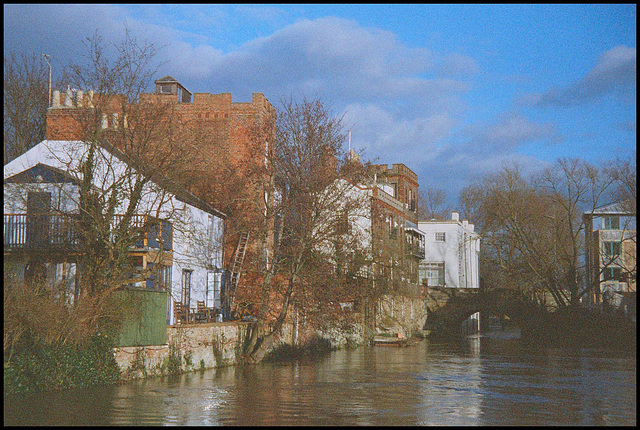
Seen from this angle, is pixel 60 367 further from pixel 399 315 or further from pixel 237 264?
pixel 399 315

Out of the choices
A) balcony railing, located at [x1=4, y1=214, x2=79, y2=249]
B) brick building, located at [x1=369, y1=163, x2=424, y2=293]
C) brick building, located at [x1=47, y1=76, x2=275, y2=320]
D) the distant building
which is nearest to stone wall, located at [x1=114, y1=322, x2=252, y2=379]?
balcony railing, located at [x1=4, y1=214, x2=79, y2=249]

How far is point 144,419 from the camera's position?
14.6 m

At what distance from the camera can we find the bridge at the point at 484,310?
53.1 meters

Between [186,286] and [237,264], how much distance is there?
12.4ft

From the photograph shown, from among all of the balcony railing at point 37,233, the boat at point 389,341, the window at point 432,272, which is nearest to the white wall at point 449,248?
the window at point 432,272

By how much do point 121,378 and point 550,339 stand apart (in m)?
38.3

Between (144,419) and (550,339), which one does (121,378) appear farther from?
(550,339)

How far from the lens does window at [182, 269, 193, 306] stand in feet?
92.7

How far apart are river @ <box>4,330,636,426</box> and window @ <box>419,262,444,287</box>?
38611mm

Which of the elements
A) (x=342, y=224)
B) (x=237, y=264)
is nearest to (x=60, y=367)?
(x=237, y=264)

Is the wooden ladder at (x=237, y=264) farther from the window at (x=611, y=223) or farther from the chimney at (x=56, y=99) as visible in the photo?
the window at (x=611, y=223)

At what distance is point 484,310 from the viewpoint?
5572 centimetres

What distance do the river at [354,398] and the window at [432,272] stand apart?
38611 mm

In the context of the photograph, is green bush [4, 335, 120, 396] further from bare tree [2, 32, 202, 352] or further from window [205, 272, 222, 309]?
window [205, 272, 222, 309]
